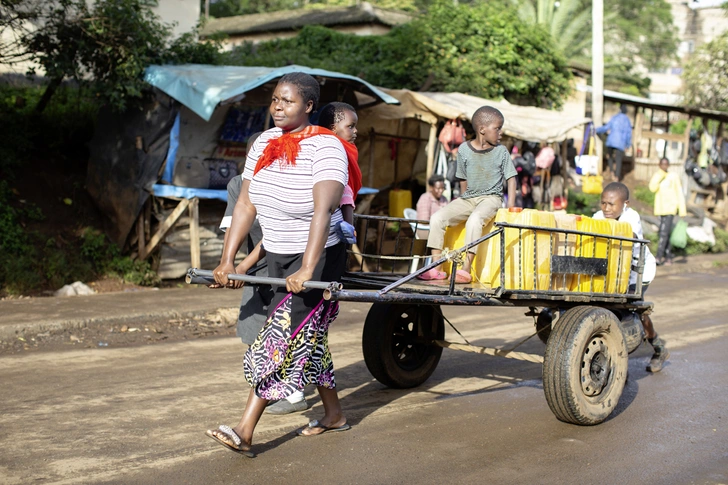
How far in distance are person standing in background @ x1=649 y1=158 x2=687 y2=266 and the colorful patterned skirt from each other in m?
12.7

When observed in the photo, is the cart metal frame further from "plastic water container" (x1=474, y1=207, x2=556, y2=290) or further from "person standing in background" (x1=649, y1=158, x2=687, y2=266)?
"person standing in background" (x1=649, y1=158, x2=687, y2=266)

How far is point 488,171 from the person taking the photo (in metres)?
5.92

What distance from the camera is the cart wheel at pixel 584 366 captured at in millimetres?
4902

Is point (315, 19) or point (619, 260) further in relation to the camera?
point (315, 19)

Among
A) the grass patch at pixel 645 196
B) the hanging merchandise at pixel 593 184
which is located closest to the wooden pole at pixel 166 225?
the hanging merchandise at pixel 593 184

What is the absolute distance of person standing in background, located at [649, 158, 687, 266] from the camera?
15562 mm

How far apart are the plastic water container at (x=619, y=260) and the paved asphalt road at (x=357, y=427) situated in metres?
0.91

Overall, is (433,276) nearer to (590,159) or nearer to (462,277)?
(462,277)

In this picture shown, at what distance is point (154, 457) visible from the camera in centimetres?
430

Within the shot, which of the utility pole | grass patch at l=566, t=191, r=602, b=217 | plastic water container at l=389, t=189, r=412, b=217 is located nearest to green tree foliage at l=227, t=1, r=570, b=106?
the utility pole

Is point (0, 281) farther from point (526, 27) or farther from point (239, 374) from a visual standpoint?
point (526, 27)

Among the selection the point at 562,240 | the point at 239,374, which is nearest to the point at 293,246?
the point at 562,240

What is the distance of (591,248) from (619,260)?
328 mm

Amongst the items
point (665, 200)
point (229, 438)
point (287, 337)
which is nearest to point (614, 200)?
point (287, 337)
